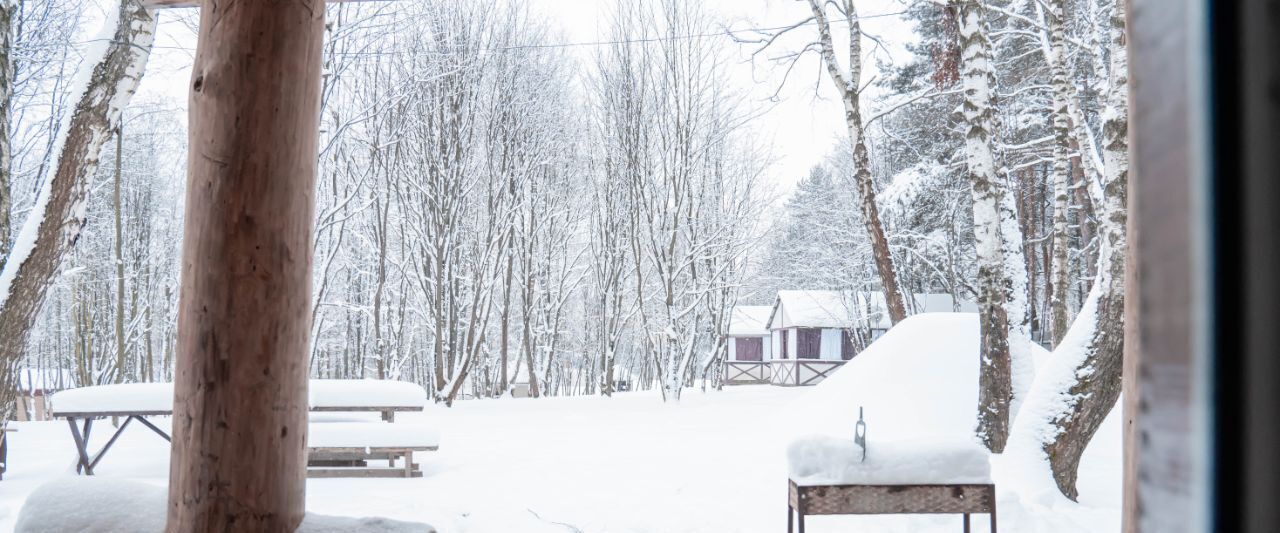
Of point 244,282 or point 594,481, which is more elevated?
point 244,282

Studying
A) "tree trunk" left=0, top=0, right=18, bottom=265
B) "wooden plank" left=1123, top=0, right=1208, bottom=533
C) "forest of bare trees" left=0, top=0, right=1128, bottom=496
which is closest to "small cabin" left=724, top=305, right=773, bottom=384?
"forest of bare trees" left=0, top=0, right=1128, bottom=496

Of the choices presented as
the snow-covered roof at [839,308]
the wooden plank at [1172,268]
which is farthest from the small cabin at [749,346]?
the wooden plank at [1172,268]

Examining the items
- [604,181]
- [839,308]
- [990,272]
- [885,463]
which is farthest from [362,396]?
[839,308]

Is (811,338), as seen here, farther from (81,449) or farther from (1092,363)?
(81,449)

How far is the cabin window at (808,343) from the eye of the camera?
26173 mm

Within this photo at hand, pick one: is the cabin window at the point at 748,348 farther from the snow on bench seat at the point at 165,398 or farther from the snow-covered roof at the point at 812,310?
the snow on bench seat at the point at 165,398

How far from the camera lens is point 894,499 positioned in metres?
3.76

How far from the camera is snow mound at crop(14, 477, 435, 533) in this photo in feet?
7.37

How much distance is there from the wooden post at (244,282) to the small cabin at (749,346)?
25928 millimetres

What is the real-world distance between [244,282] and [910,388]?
6.38 metres

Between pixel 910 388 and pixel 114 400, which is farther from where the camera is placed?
pixel 910 388

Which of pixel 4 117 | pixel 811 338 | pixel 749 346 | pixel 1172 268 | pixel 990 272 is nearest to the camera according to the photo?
pixel 1172 268

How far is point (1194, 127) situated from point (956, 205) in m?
17.7

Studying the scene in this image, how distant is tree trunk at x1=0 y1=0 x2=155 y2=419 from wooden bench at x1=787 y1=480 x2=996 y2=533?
15.9 ft
